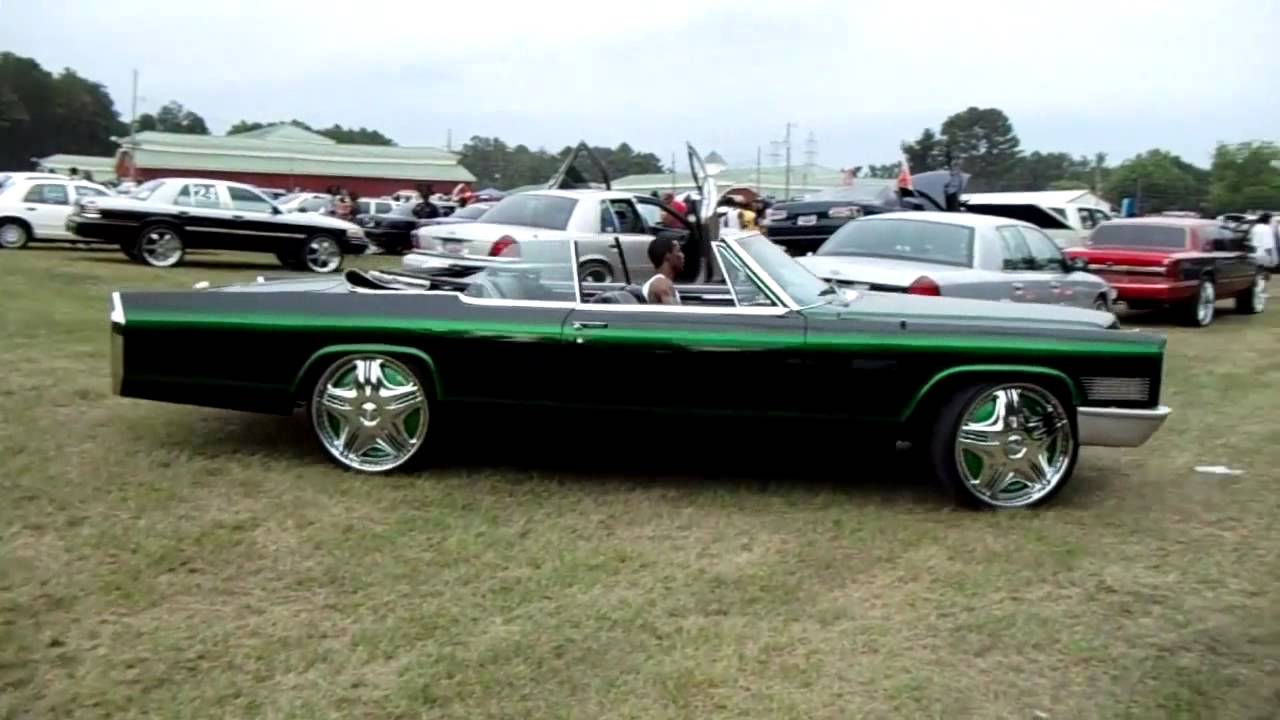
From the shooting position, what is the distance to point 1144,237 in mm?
16125

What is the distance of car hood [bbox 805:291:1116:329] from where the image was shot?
6078mm

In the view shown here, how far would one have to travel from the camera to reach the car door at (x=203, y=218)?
18.9 m

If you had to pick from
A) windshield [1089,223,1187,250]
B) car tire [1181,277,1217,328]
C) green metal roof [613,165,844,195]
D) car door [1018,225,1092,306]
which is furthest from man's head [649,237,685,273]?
green metal roof [613,165,844,195]

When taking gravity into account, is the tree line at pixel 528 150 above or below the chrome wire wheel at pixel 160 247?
above

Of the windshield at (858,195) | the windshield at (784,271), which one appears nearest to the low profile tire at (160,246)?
the windshield at (858,195)

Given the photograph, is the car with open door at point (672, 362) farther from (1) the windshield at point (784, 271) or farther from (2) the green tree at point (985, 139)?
(2) the green tree at point (985, 139)

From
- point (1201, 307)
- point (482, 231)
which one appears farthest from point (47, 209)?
point (1201, 307)

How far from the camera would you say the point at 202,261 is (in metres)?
20.7

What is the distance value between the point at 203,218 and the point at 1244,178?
53481 mm

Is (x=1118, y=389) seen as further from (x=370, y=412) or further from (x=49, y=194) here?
(x=49, y=194)

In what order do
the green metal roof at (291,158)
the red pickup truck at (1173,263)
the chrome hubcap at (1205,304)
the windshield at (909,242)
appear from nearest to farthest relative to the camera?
1. the windshield at (909,242)
2. the red pickup truck at (1173,263)
3. the chrome hubcap at (1205,304)
4. the green metal roof at (291,158)

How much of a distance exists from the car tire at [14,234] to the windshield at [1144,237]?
56.1ft

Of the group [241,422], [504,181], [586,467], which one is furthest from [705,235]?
[504,181]

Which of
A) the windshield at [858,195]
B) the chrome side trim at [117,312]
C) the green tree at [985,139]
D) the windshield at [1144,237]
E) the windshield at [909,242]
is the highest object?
the green tree at [985,139]
